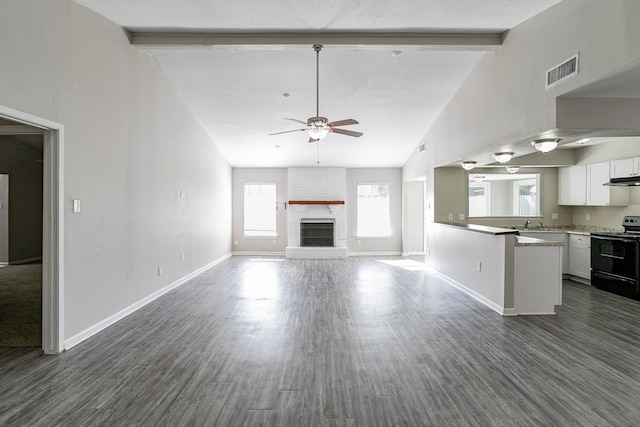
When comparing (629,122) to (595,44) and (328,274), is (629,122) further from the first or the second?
(328,274)

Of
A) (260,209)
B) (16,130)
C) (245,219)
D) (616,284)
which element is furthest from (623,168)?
(245,219)

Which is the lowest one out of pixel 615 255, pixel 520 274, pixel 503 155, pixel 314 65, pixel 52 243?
pixel 520 274

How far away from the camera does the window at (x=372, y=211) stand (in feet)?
31.8

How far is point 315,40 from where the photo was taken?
426cm

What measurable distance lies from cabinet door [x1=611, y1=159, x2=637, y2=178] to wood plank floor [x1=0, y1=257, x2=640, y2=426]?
6.92 feet

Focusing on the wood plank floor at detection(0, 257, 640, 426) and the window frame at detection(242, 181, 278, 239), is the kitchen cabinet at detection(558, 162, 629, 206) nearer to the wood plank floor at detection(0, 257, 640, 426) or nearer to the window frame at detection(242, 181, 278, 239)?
the wood plank floor at detection(0, 257, 640, 426)

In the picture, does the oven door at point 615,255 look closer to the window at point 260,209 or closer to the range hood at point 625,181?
the range hood at point 625,181

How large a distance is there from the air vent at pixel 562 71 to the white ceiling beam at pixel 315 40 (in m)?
1.21

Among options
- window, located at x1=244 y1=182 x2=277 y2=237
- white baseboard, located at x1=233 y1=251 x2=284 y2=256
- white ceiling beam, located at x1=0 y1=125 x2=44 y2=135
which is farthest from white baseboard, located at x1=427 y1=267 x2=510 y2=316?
white ceiling beam, located at x1=0 y1=125 x2=44 y2=135

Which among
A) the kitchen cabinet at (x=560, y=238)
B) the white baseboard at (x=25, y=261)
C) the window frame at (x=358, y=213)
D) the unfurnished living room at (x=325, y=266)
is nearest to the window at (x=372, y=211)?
the window frame at (x=358, y=213)

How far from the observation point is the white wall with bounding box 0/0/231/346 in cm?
286

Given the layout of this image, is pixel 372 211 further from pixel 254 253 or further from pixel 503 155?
pixel 503 155

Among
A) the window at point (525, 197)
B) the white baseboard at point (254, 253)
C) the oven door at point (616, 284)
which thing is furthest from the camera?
the white baseboard at point (254, 253)

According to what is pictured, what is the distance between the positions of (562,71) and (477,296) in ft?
9.83
